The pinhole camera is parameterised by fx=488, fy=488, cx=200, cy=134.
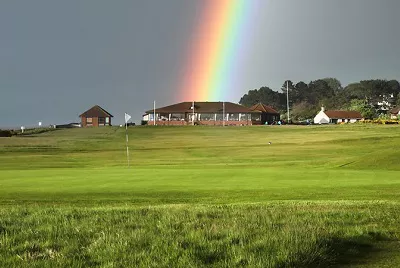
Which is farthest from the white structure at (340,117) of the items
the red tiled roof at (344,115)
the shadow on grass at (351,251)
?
the shadow on grass at (351,251)

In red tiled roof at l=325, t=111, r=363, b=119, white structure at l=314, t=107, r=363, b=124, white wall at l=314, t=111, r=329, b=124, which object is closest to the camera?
white structure at l=314, t=107, r=363, b=124

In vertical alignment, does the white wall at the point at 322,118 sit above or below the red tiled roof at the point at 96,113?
below

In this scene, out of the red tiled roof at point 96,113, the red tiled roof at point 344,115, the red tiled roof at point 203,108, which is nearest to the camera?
the red tiled roof at point 203,108

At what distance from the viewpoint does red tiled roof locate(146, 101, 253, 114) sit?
12438 centimetres

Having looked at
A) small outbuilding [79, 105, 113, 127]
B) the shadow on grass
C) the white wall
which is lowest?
the shadow on grass

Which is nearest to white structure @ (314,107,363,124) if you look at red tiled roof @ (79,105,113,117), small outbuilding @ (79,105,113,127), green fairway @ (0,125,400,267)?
small outbuilding @ (79,105,113,127)

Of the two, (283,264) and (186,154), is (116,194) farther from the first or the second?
(186,154)

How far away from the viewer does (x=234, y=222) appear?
28.7 feet

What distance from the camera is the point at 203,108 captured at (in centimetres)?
12562

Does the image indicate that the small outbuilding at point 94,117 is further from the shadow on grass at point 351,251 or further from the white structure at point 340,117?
the shadow on grass at point 351,251

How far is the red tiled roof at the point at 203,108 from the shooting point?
12438cm

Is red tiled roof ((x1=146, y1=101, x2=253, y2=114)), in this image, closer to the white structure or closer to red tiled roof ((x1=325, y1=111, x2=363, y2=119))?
the white structure

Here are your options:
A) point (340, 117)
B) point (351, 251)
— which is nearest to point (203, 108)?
point (340, 117)

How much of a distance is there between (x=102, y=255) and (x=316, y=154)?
39.4 m
